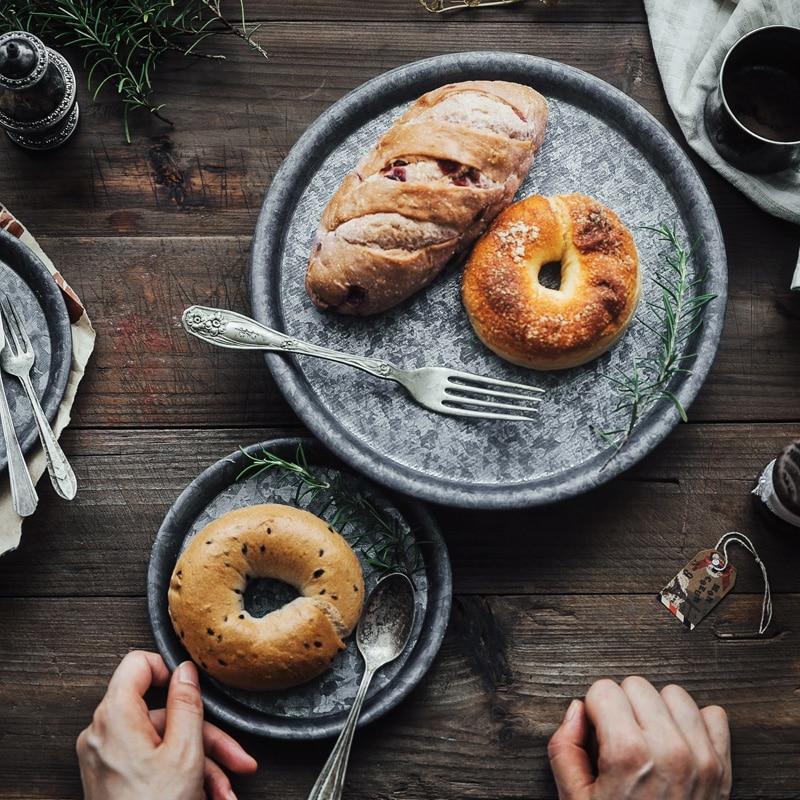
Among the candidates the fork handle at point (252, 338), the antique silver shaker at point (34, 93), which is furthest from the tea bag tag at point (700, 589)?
the antique silver shaker at point (34, 93)

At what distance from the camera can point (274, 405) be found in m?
1.86

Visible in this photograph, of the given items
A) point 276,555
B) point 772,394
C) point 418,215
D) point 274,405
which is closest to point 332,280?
point 418,215

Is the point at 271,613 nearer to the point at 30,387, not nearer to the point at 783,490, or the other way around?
the point at 30,387

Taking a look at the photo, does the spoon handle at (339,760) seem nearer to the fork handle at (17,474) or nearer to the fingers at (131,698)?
the fingers at (131,698)

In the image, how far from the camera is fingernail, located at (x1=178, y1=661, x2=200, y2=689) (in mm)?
1689

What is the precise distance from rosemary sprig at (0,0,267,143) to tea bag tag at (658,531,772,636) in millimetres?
1378

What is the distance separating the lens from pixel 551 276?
71.2 inches

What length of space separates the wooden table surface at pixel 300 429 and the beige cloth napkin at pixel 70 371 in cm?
4

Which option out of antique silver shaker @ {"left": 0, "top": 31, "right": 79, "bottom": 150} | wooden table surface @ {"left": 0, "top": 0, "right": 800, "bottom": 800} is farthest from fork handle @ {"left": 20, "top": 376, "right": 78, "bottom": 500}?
antique silver shaker @ {"left": 0, "top": 31, "right": 79, "bottom": 150}

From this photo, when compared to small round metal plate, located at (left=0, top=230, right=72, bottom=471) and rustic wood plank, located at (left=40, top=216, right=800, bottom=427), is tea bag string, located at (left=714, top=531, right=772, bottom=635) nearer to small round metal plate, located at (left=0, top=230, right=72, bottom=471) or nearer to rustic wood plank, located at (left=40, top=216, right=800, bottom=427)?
rustic wood plank, located at (left=40, top=216, right=800, bottom=427)

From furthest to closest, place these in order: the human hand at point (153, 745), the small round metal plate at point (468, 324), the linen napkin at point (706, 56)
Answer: the linen napkin at point (706, 56)
the small round metal plate at point (468, 324)
the human hand at point (153, 745)

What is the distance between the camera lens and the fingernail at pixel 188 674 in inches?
66.5

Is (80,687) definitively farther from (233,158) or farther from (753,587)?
(753,587)

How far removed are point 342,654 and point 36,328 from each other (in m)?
0.88
